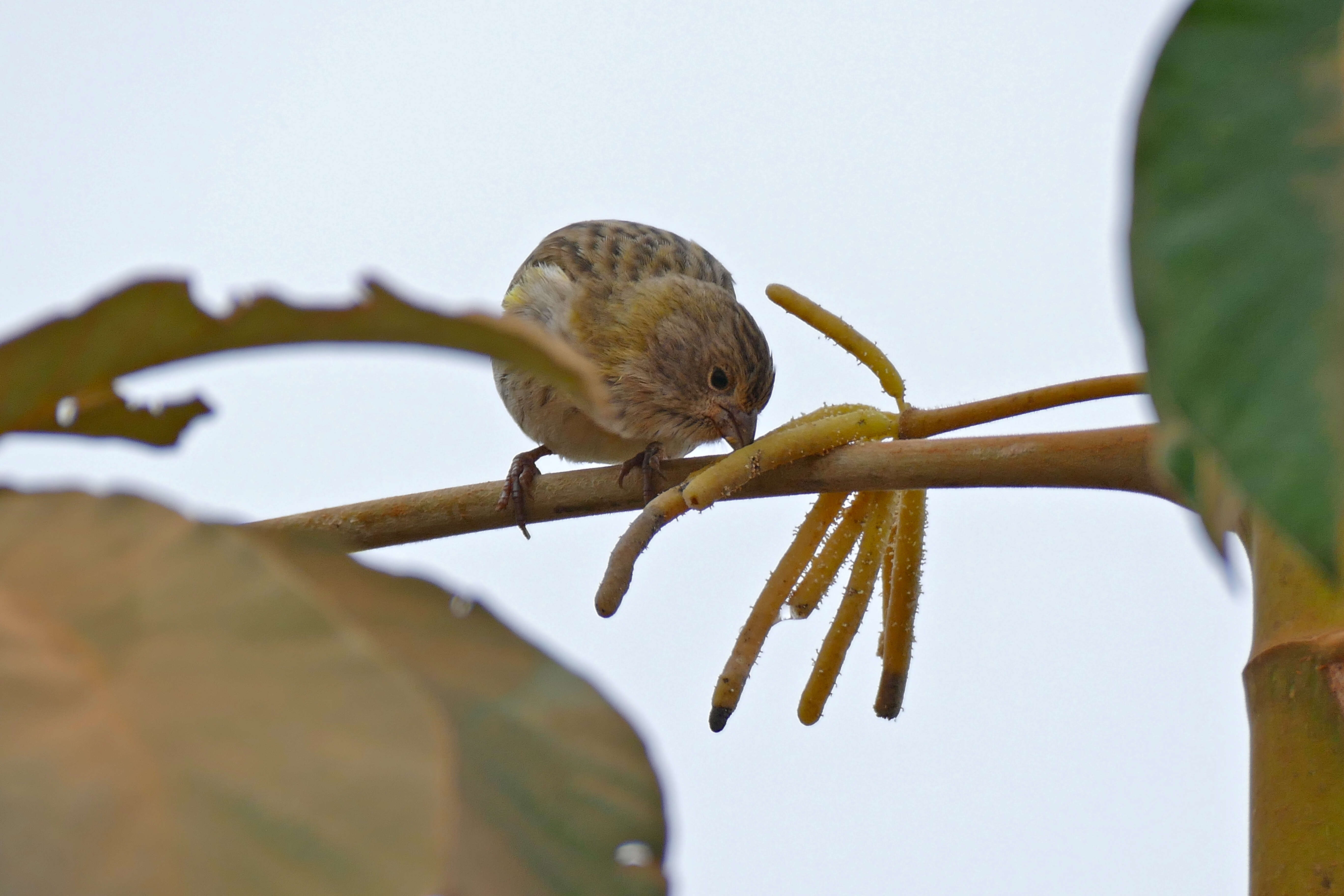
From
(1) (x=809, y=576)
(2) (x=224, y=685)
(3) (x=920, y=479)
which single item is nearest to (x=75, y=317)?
(2) (x=224, y=685)

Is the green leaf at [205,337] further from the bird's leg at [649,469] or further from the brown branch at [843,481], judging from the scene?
the bird's leg at [649,469]

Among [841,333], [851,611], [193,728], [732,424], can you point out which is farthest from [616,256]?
[193,728]

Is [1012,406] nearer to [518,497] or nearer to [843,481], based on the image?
[843,481]

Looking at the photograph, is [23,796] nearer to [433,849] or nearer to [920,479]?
[433,849]

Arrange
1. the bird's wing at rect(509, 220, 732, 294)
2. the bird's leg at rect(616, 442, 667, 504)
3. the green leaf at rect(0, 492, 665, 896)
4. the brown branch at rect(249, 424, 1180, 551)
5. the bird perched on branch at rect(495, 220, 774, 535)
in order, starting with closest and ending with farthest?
the green leaf at rect(0, 492, 665, 896)
the brown branch at rect(249, 424, 1180, 551)
the bird's leg at rect(616, 442, 667, 504)
the bird perched on branch at rect(495, 220, 774, 535)
the bird's wing at rect(509, 220, 732, 294)

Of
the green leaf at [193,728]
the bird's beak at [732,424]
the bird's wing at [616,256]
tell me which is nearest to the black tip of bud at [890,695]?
the green leaf at [193,728]

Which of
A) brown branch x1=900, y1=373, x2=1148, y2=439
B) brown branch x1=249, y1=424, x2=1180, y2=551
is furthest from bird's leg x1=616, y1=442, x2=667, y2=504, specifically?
brown branch x1=900, y1=373, x2=1148, y2=439

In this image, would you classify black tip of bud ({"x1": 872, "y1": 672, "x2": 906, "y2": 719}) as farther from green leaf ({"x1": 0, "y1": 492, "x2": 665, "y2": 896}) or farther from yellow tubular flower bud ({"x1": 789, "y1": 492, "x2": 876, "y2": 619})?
green leaf ({"x1": 0, "y1": 492, "x2": 665, "y2": 896})
